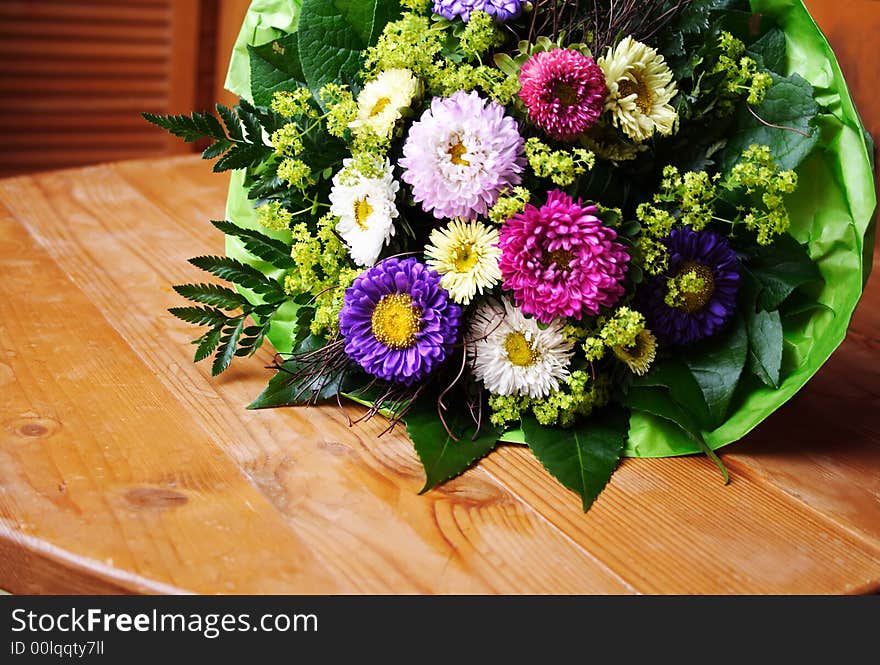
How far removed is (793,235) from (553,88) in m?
0.24

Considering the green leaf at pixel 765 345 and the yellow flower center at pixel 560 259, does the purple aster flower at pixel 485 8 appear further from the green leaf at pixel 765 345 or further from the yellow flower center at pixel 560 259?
the green leaf at pixel 765 345

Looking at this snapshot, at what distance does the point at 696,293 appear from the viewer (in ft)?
2.49

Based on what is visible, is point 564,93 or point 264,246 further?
point 264,246

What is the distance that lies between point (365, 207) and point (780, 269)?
341 millimetres

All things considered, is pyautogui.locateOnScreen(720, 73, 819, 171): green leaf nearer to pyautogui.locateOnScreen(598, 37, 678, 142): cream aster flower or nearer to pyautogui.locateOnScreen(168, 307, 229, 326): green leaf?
pyautogui.locateOnScreen(598, 37, 678, 142): cream aster flower

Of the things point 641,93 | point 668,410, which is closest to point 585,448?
point 668,410

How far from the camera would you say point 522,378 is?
769 millimetres

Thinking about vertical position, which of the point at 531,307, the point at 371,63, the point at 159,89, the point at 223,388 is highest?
the point at 371,63

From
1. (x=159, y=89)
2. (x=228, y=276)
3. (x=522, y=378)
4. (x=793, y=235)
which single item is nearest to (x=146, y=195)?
(x=228, y=276)

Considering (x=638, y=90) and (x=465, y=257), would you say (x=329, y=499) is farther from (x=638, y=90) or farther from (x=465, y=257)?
(x=638, y=90)

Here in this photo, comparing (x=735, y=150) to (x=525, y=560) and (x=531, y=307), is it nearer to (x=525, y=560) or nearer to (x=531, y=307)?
(x=531, y=307)

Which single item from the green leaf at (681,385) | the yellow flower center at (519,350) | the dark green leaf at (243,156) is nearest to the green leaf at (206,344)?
the dark green leaf at (243,156)

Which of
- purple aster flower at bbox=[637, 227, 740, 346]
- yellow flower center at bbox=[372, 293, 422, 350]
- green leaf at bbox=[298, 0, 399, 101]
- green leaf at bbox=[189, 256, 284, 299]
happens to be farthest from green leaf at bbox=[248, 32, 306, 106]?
purple aster flower at bbox=[637, 227, 740, 346]

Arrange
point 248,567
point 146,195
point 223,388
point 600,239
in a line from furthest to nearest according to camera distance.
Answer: point 146,195 → point 223,388 → point 600,239 → point 248,567
